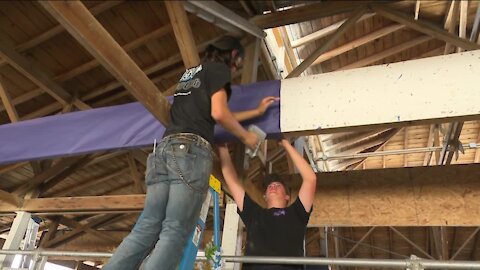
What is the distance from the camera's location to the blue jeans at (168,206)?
1.51m

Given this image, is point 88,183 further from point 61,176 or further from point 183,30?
point 183,30

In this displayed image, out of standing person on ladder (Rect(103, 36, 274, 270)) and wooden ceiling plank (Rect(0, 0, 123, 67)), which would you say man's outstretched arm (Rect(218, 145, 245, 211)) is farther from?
wooden ceiling plank (Rect(0, 0, 123, 67))

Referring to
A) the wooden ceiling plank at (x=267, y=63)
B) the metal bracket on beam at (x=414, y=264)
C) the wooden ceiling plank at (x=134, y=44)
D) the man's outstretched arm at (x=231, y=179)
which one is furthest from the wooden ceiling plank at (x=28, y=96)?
the metal bracket on beam at (x=414, y=264)

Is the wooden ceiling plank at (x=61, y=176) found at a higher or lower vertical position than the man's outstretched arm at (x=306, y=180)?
higher

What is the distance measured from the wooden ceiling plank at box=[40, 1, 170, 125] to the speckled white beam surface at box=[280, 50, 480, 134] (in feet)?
2.85

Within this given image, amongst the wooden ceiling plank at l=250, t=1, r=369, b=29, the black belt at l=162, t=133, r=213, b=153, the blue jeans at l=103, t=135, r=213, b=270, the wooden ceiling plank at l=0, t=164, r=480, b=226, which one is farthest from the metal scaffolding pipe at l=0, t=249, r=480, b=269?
the wooden ceiling plank at l=250, t=1, r=369, b=29

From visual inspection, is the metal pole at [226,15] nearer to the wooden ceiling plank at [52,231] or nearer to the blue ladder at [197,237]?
the blue ladder at [197,237]

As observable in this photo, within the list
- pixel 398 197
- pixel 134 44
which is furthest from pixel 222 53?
pixel 134 44

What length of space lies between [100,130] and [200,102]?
1411mm

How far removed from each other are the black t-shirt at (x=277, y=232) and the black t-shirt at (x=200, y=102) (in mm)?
687

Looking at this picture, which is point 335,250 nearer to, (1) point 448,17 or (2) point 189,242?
(1) point 448,17

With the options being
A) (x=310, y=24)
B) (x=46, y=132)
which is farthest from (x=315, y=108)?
(x=310, y=24)

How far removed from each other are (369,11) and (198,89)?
6.87 feet

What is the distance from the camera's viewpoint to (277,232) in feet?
7.39
